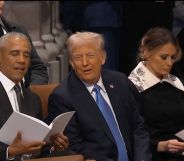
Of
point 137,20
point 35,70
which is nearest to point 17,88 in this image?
point 35,70

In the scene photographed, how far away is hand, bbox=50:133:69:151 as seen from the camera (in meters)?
3.98

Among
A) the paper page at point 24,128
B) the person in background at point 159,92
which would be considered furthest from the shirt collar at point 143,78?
the paper page at point 24,128

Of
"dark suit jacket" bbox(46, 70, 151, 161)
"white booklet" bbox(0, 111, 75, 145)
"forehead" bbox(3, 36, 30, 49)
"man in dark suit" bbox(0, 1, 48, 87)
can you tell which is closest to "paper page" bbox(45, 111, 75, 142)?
"white booklet" bbox(0, 111, 75, 145)

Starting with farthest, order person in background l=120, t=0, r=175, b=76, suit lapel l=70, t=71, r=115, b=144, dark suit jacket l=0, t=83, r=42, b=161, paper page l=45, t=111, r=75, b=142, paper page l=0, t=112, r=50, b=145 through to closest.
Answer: person in background l=120, t=0, r=175, b=76, suit lapel l=70, t=71, r=115, b=144, dark suit jacket l=0, t=83, r=42, b=161, paper page l=45, t=111, r=75, b=142, paper page l=0, t=112, r=50, b=145

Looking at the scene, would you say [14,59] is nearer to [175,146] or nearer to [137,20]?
[175,146]

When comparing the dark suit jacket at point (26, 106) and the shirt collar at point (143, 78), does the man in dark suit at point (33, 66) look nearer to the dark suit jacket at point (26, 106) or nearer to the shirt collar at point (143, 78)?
the dark suit jacket at point (26, 106)

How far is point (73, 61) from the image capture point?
14.1 ft

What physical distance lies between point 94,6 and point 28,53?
2.67 metres

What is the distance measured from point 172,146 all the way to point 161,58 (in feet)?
2.08

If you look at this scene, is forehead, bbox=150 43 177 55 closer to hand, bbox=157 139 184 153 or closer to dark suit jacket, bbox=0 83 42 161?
hand, bbox=157 139 184 153

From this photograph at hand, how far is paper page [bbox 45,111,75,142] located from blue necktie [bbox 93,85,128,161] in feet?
1.36

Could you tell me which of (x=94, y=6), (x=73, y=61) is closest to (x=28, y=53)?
(x=73, y=61)

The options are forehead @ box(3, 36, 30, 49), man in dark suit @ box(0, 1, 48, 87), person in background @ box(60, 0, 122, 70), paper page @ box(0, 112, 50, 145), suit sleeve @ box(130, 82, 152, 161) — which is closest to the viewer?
paper page @ box(0, 112, 50, 145)

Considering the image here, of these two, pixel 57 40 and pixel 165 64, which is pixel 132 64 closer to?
pixel 57 40
